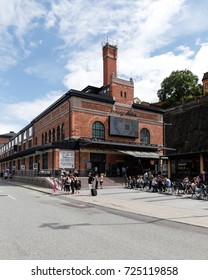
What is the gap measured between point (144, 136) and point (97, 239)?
39.7 metres

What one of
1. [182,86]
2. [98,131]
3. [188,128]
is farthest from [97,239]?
[182,86]

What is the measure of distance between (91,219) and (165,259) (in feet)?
19.4

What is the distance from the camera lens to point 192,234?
8.93 m

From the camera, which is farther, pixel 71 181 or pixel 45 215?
pixel 71 181

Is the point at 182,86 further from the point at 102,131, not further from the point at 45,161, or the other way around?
the point at 45,161

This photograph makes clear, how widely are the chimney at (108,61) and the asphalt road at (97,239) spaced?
38368 millimetres

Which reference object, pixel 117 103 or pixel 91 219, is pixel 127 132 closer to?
pixel 117 103

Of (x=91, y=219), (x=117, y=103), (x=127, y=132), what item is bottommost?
(x=91, y=219)

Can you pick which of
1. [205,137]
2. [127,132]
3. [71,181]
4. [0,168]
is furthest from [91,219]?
[0,168]

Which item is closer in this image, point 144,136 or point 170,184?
point 170,184

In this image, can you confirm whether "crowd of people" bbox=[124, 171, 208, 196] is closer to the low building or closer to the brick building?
the brick building

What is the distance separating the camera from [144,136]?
1852 inches

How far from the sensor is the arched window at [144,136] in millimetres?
46628

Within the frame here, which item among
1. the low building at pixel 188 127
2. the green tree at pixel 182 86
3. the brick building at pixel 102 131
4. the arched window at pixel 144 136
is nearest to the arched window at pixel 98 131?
the brick building at pixel 102 131
